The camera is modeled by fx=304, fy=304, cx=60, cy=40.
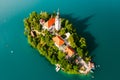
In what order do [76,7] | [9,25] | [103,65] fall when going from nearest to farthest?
[103,65]
[9,25]
[76,7]

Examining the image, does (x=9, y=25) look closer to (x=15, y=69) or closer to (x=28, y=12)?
(x=28, y=12)

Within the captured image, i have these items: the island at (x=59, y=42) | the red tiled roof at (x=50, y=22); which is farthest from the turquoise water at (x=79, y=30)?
the red tiled roof at (x=50, y=22)

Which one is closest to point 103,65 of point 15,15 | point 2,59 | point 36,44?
point 36,44

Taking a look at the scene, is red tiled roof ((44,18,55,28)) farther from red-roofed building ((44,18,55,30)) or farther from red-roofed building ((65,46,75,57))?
red-roofed building ((65,46,75,57))

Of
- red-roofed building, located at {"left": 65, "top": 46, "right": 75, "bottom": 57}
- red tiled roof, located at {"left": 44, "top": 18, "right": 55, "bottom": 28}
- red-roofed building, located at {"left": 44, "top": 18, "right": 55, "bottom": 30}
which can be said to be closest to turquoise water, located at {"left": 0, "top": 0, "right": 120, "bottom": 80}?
red-roofed building, located at {"left": 65, "top": 46, "right": 75, "bottom": 57}

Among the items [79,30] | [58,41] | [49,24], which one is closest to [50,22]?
[49,24]

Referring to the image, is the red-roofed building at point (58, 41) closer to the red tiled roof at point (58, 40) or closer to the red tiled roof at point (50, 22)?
the red tiled roof at point (58, 40)
